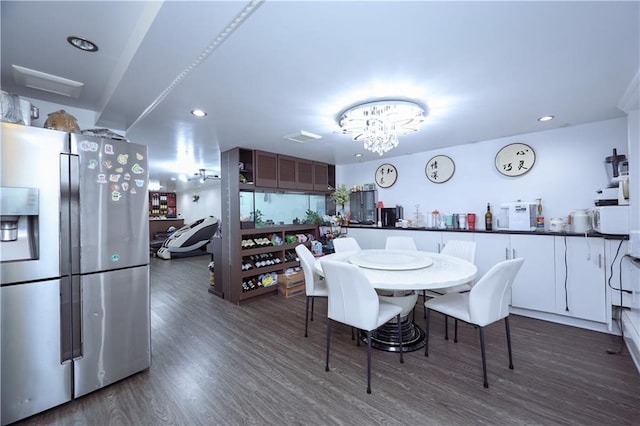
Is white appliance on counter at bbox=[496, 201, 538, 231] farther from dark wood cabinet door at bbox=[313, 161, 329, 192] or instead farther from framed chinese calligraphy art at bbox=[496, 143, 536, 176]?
dark wood cabinet door at bbox=[313, 161, 329, 192]

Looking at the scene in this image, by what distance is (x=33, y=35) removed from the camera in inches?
62.2

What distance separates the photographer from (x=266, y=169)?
421cm

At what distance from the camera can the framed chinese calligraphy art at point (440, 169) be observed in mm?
4152

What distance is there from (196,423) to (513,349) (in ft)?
8.93

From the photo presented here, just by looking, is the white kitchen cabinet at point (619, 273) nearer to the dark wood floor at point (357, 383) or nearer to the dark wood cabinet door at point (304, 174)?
the dark wood floor at point (357, 383)

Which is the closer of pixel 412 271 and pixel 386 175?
pixel 412 271

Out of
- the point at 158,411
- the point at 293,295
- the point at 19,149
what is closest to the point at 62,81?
the point at 19,149

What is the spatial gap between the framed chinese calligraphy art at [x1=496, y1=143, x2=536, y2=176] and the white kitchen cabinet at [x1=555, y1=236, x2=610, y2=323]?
1.02 m

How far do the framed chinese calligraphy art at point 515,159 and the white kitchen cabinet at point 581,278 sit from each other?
1018 mm

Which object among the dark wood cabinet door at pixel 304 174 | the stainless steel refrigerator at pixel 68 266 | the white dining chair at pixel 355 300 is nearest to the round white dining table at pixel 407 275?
the white dining chair at pixel 355 300

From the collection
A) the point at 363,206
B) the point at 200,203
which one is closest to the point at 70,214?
the point at 363,206

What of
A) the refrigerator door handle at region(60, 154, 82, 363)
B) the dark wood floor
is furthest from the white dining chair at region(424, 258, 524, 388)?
the refrigerator door handle at region(60, 154, 82, 363)

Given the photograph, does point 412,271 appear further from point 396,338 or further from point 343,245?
point 343,245

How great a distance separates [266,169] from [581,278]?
4200mm
